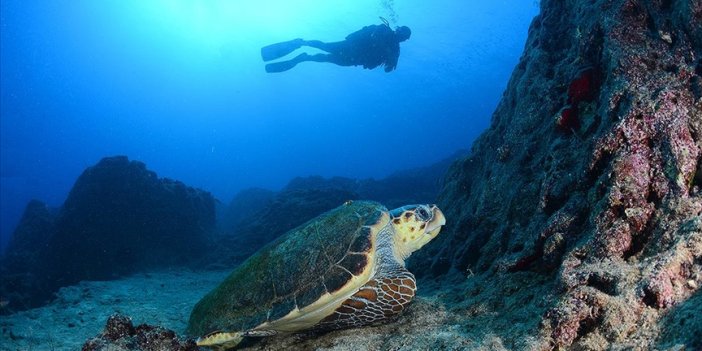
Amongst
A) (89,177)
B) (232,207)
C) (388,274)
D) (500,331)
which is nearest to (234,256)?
(89,177)

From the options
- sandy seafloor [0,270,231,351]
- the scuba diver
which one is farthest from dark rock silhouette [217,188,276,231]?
sandy seafloor [0,270,231,351]

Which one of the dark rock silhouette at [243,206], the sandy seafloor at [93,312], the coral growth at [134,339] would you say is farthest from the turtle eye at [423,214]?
the dark rock silhouette at [243,206]

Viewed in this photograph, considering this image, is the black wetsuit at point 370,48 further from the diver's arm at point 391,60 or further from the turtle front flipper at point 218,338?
the turtle front flipper at point 218,338

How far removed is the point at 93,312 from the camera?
5707 mm

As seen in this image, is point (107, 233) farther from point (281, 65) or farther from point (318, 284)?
point (318, 284)

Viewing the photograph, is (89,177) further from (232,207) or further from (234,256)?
(232,207)

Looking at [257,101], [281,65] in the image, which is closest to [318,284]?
[281,65]

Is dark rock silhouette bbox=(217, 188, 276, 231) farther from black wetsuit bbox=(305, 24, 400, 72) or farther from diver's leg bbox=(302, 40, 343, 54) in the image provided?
black wetsuit bbox=(305, 24, 400, 72)

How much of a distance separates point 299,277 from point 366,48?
12.2 metres

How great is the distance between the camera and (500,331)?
84.7 inches

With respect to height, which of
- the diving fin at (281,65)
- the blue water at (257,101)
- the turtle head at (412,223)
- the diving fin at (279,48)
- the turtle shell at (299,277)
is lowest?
the turtle shell at (299,277)

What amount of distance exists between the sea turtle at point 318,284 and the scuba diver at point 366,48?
11077 mm

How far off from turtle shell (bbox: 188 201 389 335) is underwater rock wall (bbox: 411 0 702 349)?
1317 millimetres

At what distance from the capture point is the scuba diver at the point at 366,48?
13.2 meters
